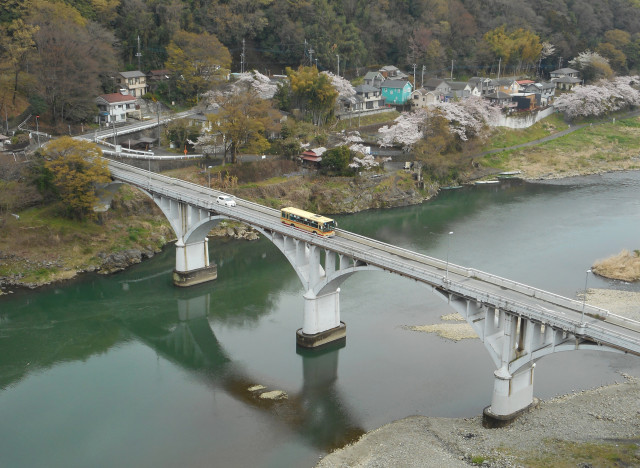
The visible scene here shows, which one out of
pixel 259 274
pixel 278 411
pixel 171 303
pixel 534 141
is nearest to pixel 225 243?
pixel 259 274

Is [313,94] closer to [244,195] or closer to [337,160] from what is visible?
[337,160]

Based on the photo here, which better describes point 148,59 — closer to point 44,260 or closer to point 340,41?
point 340,41

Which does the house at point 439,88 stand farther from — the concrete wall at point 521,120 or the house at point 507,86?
the house at point 507,86

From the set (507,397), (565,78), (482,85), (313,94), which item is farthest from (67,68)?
(565,78)

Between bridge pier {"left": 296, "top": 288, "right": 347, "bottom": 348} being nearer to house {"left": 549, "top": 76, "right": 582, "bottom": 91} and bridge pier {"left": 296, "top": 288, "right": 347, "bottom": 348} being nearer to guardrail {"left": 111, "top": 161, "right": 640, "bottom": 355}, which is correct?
guardrail {"left": 111, "top": 161, "right": 640, "bottom": 355}

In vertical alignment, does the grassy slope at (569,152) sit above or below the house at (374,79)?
below

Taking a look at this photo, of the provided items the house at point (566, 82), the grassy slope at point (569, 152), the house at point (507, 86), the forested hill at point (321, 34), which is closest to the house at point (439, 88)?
the forested hill at point (321, 34)

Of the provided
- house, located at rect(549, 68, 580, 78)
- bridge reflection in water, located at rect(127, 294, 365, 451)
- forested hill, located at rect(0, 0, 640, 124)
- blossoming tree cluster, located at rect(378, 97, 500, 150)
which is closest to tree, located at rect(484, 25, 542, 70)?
forested hill, located at rect(0, 0, 640, 124)
